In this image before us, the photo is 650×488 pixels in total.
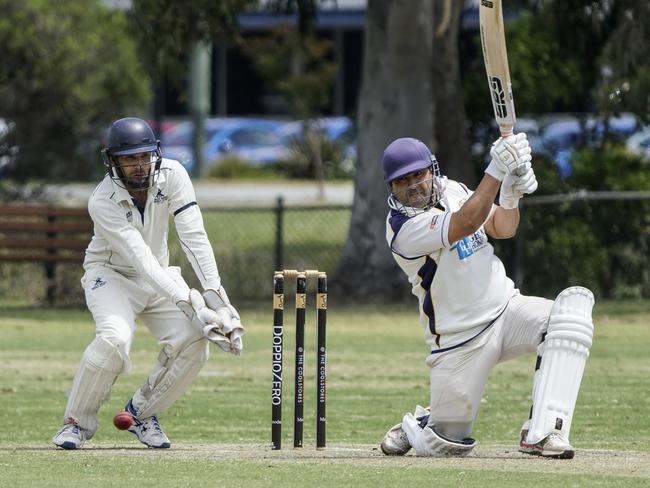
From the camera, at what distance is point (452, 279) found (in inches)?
334

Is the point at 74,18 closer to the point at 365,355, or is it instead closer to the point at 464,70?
the point at 464,70

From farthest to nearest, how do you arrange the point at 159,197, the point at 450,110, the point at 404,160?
the point at 450,110 < the point at 159,197 < the point at 404,160

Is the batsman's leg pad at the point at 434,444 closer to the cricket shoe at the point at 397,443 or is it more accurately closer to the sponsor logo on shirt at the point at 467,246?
the cricket shoe at the point at 397,443

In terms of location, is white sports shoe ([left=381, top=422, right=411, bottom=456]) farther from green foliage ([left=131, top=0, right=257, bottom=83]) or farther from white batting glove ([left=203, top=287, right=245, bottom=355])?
green foliage ([left=131, top=0, right=257, bottom=83])

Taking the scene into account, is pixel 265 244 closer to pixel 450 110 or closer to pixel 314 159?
pixel 450 110

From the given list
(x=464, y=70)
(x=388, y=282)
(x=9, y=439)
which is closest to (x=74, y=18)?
(x=464, y=70)

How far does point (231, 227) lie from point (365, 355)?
8.64 m

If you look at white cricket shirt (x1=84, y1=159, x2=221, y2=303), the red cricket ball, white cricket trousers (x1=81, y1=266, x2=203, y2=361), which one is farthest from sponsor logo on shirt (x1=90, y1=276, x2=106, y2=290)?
the red cricket ball

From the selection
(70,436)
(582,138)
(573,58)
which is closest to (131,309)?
(70,436)

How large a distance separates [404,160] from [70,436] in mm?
2535

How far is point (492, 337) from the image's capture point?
28.0 ft

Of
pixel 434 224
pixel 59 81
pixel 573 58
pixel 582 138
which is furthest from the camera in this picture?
pixel 59 81

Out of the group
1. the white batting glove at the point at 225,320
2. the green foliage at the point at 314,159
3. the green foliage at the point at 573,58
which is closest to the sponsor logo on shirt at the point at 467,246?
the white batting glove at the point at 225,320

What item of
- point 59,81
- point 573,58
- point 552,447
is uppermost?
point 573,58
